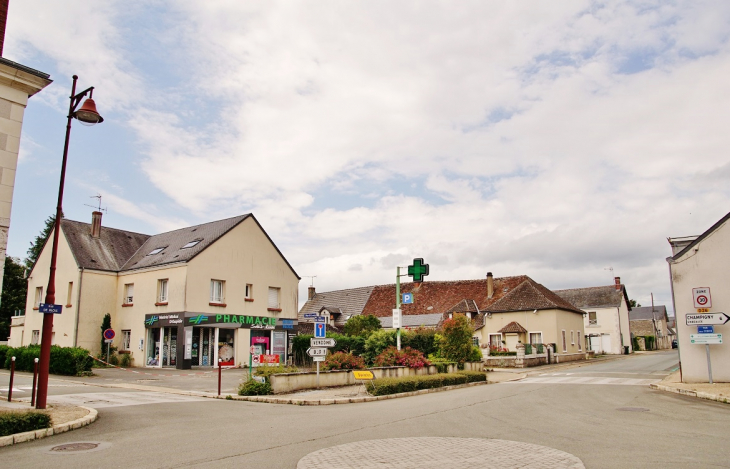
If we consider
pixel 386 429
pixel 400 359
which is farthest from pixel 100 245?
pixel 386 429

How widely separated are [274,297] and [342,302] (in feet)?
76.7

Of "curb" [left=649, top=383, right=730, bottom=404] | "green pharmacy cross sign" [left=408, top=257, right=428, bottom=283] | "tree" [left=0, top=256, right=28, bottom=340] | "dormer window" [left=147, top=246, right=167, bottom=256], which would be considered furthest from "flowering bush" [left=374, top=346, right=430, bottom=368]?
"tree" [left=0, top=256, right=28, bottom=340]

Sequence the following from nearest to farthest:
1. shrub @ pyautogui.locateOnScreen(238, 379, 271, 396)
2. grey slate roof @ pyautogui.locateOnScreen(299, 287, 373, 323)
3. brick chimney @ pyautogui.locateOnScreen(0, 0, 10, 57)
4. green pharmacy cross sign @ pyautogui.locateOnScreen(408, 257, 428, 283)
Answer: brick chimney @ pyautogui.locateOnScreen(0, 0, 10, 57) → shrub @ pyautogui.locateOnScreen(238, 379, 271, 396) → green pharmacy cross sign @ pyautogui.locateOnScreen(408, 257, 428, 283) → grey slate roof @ pyautogui.locateOnScreen(299, 287, 373, 323)

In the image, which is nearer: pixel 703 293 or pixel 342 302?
pixel 703 293

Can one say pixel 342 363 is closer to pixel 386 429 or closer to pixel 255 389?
pixel 255 389

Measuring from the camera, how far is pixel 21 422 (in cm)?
914

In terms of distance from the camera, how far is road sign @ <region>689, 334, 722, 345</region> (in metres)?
17.7

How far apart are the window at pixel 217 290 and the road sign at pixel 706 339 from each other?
81.0ft

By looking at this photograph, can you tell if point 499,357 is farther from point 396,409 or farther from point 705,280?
point 396,409

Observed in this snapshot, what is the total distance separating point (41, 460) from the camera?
7582 millimetres

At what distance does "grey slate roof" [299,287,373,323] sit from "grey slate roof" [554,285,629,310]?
23.8 m

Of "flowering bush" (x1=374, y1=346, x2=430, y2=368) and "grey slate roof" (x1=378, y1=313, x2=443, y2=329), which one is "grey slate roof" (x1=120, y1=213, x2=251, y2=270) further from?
"grey slate roof" (x1=378, y1=313, x2=443, y2=329)

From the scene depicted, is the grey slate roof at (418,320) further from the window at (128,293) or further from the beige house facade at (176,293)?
the window at (128,293)

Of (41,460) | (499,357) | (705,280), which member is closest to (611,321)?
(499,357)
